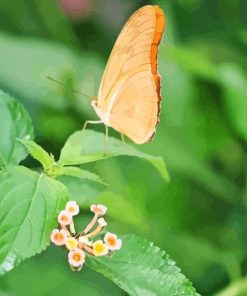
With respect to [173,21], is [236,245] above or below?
below

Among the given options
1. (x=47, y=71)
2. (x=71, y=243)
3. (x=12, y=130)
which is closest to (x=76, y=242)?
(x=71, y=243)

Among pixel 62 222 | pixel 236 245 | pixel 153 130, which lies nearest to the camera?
pixel 62 222

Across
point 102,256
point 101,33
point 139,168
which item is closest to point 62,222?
point 102,256

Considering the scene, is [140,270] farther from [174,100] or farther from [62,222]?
[174,100]

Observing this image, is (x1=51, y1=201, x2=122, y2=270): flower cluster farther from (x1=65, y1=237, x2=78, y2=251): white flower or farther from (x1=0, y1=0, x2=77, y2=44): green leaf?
(x1=0, y1=0, x2=77, y2=44): green leaf

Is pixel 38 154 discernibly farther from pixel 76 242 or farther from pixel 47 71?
pixel 47 71
